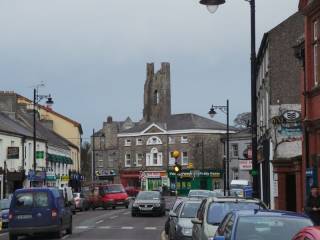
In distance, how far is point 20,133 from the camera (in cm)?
6016

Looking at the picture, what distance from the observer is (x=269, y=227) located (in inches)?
410

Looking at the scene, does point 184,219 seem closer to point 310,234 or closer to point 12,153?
point 310,234

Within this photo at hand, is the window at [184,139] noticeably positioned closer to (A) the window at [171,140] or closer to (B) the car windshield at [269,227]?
(A) the window at [171,140]

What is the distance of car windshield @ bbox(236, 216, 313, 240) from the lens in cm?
1020

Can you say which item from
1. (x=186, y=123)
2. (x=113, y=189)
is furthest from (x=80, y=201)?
(x=186, y=123)

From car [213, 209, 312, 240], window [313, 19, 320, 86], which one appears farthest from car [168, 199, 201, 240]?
car [213, 209, 312, 240]

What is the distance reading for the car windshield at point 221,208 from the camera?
15.2 m

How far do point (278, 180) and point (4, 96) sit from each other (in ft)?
163

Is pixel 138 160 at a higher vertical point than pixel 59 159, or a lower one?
higher

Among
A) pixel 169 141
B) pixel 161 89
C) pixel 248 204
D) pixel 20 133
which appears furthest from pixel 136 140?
pixel 248 204

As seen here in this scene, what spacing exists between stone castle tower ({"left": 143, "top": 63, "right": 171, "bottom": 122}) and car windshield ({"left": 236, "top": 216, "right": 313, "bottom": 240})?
129 meters

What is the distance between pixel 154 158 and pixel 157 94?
117 ft

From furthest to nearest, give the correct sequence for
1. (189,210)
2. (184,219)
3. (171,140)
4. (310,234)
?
1. (171,140)
2. (189,210)
3. (184,219)
4. (310,234)

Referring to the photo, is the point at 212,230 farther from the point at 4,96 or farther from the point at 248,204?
the point at 4,96
